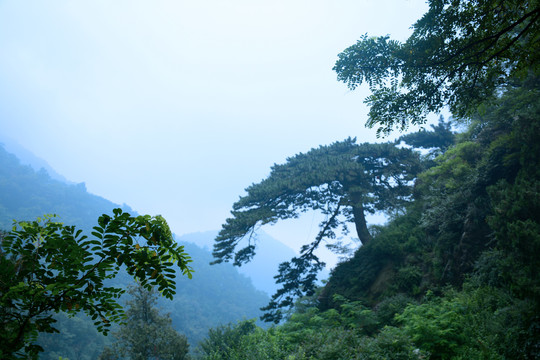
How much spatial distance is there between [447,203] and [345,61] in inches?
284

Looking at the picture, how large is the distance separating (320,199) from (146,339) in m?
13.5

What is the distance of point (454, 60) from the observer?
19.8ft

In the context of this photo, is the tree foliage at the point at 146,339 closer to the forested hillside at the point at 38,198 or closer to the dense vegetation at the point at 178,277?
the dense vegetation at the point at 178,277

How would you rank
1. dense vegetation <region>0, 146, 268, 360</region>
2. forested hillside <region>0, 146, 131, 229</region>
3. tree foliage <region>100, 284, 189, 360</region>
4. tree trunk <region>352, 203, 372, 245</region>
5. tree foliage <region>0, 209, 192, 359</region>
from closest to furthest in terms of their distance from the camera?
tree foliage <region>0, 209, 192, 359</region> < tree foliage <region>100, 284, 189, 360</region> < tree trunk <region>352, 203, 372, 245</region> < dense vegetation <region>0, 146, 268, 360</region> < forested hillside <region>0, 146, 131, 229</region>

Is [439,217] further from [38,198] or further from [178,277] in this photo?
[38,198]

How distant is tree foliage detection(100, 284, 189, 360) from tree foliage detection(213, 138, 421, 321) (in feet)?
16.5

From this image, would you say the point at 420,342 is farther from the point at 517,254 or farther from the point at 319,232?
the point at 319,232

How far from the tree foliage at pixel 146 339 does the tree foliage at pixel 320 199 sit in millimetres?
5030

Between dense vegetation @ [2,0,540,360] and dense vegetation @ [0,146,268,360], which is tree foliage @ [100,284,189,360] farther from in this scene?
dense vegetation @ [0,146,268,360]

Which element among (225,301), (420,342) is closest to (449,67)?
(420,342)

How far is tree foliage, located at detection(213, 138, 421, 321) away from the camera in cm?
1822

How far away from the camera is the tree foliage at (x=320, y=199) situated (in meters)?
18.2

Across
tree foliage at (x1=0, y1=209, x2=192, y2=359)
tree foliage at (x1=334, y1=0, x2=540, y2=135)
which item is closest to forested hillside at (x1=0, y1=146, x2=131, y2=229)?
tree foliage at (x1=334, y1=0, x2=540, y2=135)

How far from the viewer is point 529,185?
772cm
